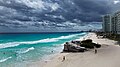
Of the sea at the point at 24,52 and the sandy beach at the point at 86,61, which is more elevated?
the sandy beach at the point at 86,61

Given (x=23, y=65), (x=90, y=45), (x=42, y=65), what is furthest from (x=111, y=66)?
A: (x=90, y=45)

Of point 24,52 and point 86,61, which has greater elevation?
point 86,61

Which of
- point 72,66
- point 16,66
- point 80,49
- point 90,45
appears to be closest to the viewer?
point 72,66

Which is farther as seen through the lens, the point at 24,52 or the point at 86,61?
the point at 24,52

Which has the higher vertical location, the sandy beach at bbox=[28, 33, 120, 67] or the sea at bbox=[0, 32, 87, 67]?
the sandy beach at bbox=[28, 33, 120, 67]

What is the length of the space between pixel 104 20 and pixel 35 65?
14121 centimetres

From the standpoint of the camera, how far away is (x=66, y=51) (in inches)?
1510

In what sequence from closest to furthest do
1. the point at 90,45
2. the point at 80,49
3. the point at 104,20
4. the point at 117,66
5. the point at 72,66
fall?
the point at 117,66 < the point at 72,66 < the point at 80,49 < the point at 90,45 < the point at 104,20

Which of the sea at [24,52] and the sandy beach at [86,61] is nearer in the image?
the sandy beach at [86,61]

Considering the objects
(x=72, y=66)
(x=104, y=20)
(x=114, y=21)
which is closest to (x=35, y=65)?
(x=72, y=66)

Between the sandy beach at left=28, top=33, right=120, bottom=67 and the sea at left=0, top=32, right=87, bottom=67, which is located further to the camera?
the sea at left=0, top=32, right=87, bottom=67

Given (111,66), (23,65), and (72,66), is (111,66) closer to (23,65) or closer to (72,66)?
(72,66)

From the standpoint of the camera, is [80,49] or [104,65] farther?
[80,49]

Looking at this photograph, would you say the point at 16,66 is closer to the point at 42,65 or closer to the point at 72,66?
the point at 42,65
